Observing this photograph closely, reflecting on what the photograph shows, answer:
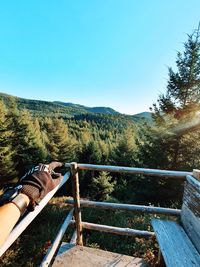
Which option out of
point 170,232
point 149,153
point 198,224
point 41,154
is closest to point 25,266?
point 170,232

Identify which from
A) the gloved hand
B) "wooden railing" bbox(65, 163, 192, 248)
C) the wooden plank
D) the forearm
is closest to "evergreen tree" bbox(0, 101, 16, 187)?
"wooden railing" bbox(65, 163, 192, 248)

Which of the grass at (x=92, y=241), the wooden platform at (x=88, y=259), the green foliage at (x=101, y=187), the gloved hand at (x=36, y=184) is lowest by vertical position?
the green foliage at (x=101, y=187)

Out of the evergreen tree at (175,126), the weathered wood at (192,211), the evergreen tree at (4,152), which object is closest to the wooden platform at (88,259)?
the weathered wood at (192,211)

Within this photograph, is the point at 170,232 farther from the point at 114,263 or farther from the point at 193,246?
the point at 114,263

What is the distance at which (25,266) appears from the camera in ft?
14.4

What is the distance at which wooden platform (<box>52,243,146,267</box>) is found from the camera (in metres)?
2.90

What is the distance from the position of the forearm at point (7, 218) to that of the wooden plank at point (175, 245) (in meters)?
1.42

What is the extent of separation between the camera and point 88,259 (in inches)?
118

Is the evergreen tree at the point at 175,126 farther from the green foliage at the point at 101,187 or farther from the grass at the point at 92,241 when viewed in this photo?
the grass at the point at 92,241

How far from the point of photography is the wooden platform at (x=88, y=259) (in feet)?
9.52

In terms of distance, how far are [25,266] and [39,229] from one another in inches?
77.8

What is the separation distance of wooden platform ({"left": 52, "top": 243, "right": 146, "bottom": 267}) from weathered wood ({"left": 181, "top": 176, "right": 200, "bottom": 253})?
951 millimetres

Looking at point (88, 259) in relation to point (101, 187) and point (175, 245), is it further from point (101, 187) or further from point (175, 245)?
point (101, 187)

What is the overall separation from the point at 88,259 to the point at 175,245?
1268mm
